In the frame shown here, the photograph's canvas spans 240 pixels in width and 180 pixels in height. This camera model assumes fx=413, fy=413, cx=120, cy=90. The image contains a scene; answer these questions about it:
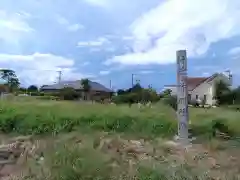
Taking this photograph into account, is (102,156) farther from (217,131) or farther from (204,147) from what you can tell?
(217,131)

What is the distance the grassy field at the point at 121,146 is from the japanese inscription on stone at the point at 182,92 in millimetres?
356

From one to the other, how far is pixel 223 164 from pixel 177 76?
1982mm

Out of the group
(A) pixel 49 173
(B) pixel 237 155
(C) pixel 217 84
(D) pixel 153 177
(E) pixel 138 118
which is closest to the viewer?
(D) pixel 153 177

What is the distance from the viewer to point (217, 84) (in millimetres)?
35750

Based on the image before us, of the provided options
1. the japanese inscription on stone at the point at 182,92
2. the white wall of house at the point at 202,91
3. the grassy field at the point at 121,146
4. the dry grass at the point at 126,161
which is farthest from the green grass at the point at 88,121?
the white wall of house at the point at 202,91

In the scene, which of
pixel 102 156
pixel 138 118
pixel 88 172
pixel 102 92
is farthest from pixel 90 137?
pixel 102 92

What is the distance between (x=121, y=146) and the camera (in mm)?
6520

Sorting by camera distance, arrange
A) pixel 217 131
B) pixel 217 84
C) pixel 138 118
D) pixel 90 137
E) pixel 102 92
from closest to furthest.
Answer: pixel 90 137 → pixel 217 131 → pixel 138 118 → pixel 217 84 → pixel 102 92

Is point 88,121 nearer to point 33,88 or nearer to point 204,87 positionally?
point 204,87

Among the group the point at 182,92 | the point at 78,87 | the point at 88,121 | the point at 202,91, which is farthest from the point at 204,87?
the point at 182,92

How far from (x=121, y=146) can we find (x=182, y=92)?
141cm

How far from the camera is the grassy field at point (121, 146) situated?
15.4 ft

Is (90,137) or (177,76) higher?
(177,76)

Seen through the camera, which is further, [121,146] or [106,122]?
[106,122]
